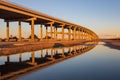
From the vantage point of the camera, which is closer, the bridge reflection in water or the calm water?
the calm water

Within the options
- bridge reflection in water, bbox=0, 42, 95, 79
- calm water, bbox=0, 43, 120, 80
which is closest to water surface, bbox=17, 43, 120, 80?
calm water, bbox=0, 43, 120, 80

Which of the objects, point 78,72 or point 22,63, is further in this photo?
point 22,63

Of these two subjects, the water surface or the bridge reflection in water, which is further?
the bridge reflection in water

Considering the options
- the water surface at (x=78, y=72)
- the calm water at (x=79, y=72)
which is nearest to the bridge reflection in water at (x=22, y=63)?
the calm water at (x=79, y=72)

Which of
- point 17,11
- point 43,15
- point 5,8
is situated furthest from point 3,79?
point 43,15

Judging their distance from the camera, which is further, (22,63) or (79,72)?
(22,63)

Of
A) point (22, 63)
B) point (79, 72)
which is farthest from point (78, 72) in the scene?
point (22, 63)

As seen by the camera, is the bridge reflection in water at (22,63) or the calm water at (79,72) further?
the bridge reflection in water at (22,63)

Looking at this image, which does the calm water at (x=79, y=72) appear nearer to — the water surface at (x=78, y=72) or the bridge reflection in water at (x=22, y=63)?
the water surface at (x=78, y=72)

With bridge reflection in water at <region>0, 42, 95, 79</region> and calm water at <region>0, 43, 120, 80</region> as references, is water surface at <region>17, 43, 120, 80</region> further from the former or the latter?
bridge reflection in water at <region>0, 42, 95, 79</region>

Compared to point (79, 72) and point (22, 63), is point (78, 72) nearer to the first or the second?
point (79, 72)

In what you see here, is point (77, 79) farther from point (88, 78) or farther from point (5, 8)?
point (5, 8)

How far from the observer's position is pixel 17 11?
4581cm

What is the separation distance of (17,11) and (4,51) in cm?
1574
